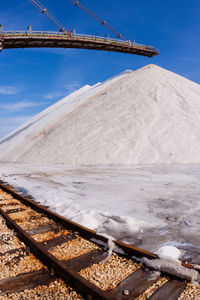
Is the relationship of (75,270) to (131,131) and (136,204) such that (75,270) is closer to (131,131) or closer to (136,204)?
(136,204)

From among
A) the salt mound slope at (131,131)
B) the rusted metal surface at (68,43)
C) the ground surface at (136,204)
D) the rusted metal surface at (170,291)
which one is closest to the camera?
the rusted metal surface at (170,291)

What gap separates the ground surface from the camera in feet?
13.7

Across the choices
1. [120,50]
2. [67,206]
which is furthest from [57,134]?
[120,50]

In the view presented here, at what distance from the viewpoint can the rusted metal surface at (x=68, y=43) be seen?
25219 millimetres

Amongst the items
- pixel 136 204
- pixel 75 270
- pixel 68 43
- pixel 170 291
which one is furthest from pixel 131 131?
pixel 68 43

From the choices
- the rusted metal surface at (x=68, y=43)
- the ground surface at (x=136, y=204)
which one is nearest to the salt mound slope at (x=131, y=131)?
the ground surface at (x=136, y=204)

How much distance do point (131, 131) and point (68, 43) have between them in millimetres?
19547

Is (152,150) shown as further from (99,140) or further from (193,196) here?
(193,196)

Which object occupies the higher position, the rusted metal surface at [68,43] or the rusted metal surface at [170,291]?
the rusted metal surface at [68,43]

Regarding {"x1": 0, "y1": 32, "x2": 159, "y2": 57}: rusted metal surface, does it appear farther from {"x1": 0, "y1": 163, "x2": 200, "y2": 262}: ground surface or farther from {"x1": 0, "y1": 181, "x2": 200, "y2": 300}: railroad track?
{"x1": 0, "y1": 181, "x2": 200, "y2": 300}: railroad track

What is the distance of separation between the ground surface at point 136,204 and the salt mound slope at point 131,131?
463cm

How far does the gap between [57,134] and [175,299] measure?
19.3 metres

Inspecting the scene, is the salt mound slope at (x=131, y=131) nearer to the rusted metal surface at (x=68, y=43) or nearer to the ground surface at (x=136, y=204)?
the ground surface at (x=136, y=204)

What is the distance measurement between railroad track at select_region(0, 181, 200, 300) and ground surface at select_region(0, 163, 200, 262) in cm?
70
